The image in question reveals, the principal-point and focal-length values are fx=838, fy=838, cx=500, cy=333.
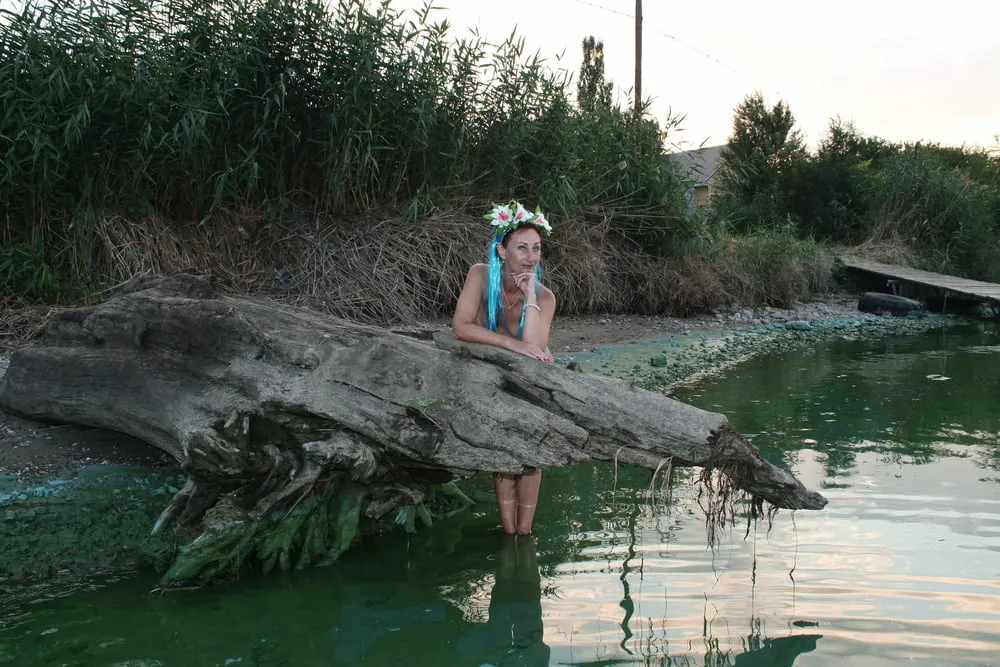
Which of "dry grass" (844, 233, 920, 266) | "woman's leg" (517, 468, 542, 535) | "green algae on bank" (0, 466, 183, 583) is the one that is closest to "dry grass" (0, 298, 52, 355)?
"green algae on bank" (0, 466, 183, 583)

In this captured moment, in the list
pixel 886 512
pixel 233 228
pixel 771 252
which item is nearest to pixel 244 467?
pixel 886 512

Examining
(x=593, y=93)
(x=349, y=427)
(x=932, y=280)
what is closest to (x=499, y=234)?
(x=349, y=427)

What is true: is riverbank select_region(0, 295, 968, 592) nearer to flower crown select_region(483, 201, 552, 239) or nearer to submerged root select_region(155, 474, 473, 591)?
submerged root select_region(155, 474, 473, 591)

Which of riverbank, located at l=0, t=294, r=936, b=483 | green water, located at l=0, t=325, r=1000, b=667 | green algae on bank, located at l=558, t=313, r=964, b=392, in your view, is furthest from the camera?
green algae on bank, located at l=558, t=313, r=964, b=392

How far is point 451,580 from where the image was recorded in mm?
3867

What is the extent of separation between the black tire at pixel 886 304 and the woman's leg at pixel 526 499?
A: 1291 centimetres

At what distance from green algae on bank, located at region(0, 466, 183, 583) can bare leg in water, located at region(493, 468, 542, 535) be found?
158cm

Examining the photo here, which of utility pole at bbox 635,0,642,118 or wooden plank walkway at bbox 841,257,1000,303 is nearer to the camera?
wooden plank walkway at bbox 841,257,1000,303

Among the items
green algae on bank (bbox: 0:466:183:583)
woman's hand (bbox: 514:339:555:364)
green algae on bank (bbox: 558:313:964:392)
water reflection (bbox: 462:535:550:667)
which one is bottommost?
water reflection (bbox: 462:535:550:667)

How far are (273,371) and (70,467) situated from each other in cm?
140

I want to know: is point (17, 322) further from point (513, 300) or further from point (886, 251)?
point (886, 251)

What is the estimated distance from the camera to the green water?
3205mm

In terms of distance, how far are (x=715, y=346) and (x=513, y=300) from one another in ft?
21.9

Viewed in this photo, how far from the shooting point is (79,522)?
404 cm
